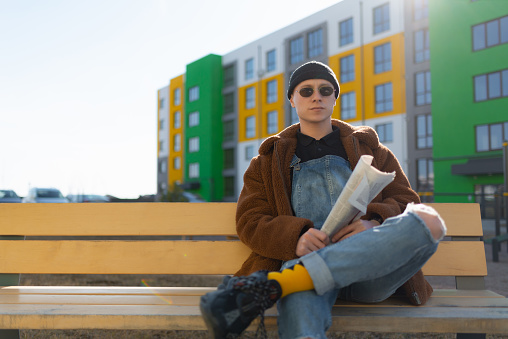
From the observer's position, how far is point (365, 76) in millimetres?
28375

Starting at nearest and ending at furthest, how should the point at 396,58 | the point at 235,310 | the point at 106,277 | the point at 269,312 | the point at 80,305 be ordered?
the point at 235,310 < the point at 269,312 < the point at 80,305 < the point at 106,277 < the point at 396,58

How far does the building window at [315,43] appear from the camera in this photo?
102 ft

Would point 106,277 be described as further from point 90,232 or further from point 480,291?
point 480,291

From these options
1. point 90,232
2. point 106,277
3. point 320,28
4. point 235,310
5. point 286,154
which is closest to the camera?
point 235,310

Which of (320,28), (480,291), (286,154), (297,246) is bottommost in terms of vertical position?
(480,291)

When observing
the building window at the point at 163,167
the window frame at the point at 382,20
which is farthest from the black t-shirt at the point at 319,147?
the building window at the point at 163,167

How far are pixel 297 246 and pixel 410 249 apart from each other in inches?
21.9

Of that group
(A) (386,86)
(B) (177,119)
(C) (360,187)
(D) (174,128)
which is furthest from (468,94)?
(D) (174,128)

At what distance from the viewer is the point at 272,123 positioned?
34156mm

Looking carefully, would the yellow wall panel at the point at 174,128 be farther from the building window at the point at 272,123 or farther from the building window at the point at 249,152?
the building window at the point at 272,123

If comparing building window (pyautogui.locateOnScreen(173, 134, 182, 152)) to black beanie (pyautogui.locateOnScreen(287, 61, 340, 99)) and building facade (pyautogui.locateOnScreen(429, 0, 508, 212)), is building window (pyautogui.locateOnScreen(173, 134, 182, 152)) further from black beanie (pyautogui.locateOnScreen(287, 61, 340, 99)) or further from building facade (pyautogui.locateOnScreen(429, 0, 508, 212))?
black beanie (pyautogui.locateOnScreen(287, 61, 340, 99))

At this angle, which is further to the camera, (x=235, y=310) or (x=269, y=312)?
(x=269, y=312)

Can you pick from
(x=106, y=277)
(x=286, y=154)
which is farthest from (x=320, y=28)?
(x=286, y=154)

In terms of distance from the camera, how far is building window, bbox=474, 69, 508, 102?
70.7 ft
